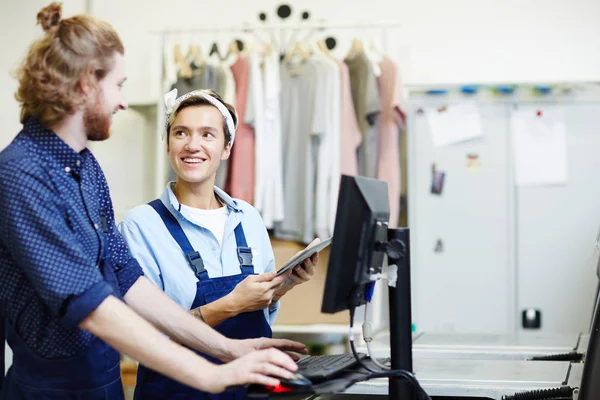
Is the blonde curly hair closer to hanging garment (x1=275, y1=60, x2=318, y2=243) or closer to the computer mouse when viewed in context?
the computer mouse

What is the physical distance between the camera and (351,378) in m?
1.29

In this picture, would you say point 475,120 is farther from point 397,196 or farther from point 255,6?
Result: point 255,6

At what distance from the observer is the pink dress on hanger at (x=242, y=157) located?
3740 millimetres

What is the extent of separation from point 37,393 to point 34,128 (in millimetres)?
488

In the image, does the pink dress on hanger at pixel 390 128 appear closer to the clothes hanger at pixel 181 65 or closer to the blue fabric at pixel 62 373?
the clothes hanger at pixel 181 65

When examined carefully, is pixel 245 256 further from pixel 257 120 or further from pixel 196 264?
pixel 257 120

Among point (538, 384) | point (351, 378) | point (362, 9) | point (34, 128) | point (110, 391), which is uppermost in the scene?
point (362, 9)

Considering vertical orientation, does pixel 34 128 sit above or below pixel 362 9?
below

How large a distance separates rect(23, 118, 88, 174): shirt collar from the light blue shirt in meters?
0.49

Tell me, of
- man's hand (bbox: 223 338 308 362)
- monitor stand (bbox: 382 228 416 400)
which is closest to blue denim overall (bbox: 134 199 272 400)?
man's hand (bbox: 223 338 308 362)

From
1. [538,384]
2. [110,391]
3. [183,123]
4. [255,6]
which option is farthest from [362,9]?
[110,391]

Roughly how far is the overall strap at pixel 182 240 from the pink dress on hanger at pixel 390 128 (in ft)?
6.13

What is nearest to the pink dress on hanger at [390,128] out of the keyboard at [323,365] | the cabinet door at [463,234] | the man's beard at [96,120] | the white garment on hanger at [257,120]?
the cabinet door at [463,234]

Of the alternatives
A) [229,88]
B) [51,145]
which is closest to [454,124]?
[229,88]
